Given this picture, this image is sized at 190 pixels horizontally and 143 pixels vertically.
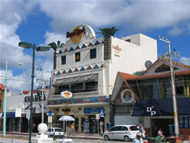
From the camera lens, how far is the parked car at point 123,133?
2547 centimetres

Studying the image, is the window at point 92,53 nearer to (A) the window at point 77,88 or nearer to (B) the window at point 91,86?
(B) the window at point 91,86

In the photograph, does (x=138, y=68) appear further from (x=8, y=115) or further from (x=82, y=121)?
(x=8, y=115)

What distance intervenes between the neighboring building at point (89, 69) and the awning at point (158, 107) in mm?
5045

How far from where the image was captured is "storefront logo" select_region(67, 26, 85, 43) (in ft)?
128

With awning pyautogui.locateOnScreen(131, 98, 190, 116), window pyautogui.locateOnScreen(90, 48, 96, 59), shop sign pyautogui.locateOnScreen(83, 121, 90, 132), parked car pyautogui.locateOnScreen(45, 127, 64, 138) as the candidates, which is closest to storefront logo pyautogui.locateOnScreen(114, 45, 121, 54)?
window pyautogui.locateOnScreen(90, 48, 96, 59)

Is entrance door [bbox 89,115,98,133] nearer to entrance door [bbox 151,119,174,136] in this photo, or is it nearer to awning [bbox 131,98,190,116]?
awning [bbox 131,98,190,116]

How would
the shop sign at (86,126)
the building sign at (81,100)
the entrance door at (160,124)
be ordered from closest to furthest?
the entrance door at (160,124) → the building sign at (81,100) → the shop sign at (86,126)

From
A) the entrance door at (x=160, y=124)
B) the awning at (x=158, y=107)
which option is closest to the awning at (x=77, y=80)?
the awning at (x=158, y=107)

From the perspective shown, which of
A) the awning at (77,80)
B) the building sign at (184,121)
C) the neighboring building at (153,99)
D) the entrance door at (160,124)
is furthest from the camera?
the awning at (77,80)

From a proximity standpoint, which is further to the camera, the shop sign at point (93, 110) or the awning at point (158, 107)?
the shop sign at point (93, 110)

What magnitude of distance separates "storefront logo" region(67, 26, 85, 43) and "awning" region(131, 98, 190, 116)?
46.7 feet

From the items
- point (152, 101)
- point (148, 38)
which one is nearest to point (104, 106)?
point (152, 101)

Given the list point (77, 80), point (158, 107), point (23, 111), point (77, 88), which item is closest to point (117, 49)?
point (77, 80)

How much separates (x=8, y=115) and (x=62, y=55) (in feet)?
47.5
